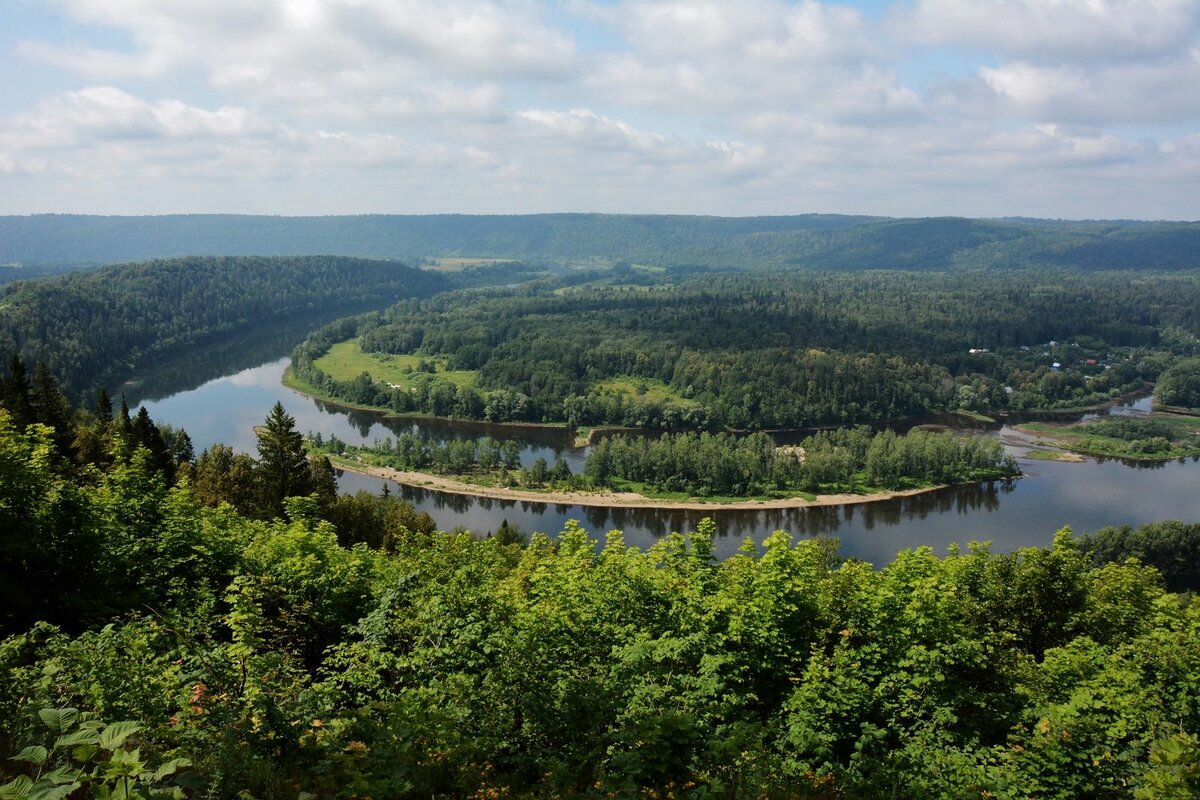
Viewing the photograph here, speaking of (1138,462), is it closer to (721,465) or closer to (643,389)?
(721,465)

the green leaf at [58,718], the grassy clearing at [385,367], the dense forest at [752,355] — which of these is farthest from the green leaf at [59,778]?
the grassy clearing at [385,367]

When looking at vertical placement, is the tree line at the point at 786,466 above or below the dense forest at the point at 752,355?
below

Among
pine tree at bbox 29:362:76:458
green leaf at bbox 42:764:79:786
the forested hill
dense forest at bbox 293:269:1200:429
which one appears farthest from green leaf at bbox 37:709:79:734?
the forested hill

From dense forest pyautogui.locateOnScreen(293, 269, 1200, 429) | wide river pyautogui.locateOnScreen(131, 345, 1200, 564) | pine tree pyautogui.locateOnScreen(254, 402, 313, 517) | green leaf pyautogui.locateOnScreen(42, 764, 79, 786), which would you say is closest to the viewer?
green leaf pyautogui.locateOnScreen(42, 764, 79, 786)

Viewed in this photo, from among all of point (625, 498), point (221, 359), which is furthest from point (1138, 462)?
point (221, 359)

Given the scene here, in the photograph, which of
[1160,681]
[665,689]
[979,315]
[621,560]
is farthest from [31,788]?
[979,315]

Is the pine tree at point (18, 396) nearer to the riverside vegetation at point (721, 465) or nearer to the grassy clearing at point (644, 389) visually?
the riverside vegetation at point (721, 465)

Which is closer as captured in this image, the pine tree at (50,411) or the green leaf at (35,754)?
the green leaf at (35,754)

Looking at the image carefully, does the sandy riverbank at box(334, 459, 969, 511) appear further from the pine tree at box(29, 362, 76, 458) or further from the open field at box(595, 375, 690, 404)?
the pine tree at box(29, 362, 76, 458)
